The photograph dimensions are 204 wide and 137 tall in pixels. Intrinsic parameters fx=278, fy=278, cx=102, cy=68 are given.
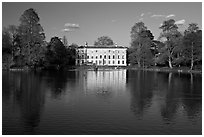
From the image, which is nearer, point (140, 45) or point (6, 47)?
point (6, 47)

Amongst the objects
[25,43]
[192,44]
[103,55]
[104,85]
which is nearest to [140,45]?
[192,44]

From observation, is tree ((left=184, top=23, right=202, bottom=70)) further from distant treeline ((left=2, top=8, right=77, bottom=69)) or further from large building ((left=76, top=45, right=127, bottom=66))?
large building ((left=76, top=45, right=127, bottom=66))

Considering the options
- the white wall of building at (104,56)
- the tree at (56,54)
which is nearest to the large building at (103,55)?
the white wall of building at (104,56)

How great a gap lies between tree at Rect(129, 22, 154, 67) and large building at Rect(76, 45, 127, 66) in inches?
1285

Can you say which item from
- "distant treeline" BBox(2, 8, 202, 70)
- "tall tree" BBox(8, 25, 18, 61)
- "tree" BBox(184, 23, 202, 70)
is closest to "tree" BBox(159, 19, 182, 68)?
"distant treeline" BBox(2, 8, 202, 70)

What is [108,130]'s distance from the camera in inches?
400

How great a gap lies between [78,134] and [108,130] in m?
1.17

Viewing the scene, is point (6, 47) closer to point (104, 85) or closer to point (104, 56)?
point (104, 85)

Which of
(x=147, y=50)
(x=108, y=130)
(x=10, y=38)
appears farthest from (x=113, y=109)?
(x=147, y=50)

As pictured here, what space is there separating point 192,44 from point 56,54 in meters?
34.6

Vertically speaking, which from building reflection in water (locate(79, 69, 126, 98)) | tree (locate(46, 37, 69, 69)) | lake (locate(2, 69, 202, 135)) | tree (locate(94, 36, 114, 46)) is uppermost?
tree (locate(94, 36, 114, 46))

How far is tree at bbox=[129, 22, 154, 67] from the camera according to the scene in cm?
6625

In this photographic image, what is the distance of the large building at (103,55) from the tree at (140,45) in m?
32.6

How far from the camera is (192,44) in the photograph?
49406 mm
